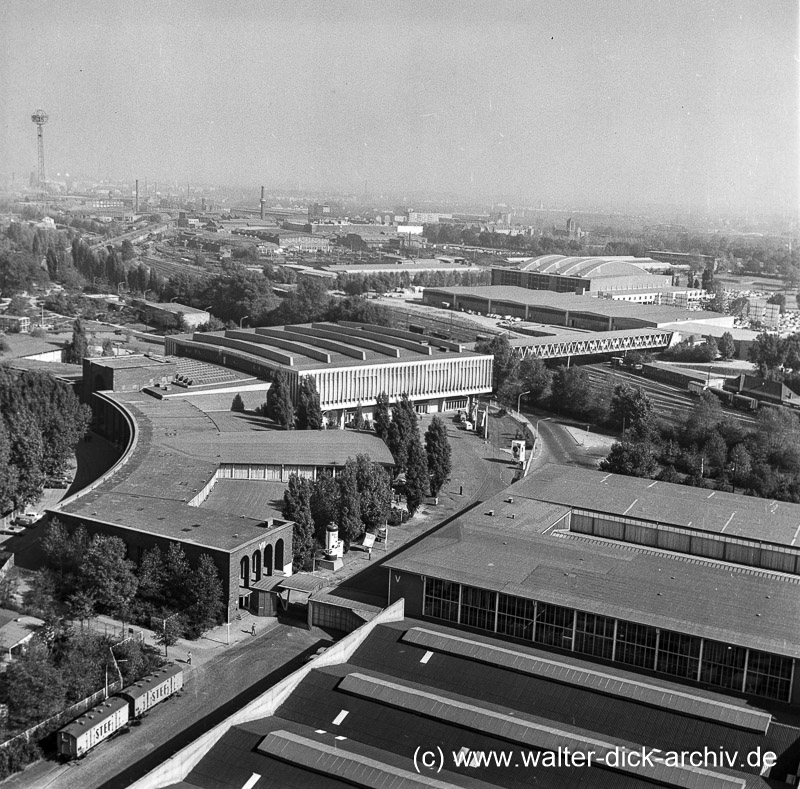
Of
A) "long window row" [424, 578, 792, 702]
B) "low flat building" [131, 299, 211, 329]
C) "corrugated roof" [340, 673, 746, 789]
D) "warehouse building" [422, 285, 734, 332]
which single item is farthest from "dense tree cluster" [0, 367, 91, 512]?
"warehouse building" [422, 285, 734, 332]

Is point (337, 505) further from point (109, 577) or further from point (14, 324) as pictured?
point (14, 324)

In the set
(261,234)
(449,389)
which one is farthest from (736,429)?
(261,234)

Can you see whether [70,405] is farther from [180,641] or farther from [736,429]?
[736,429]

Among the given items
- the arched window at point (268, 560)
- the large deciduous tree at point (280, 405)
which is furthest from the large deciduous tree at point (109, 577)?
the large deciduous tree at point (280, 405)

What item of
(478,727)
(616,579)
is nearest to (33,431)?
(616,579)

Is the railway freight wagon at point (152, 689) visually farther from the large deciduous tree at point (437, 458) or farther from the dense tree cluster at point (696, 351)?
the dense tree cluster at point (696, 351)

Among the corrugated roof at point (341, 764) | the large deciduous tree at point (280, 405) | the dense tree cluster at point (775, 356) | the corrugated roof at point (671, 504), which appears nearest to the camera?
the corrugated roof at point (341, 764)
